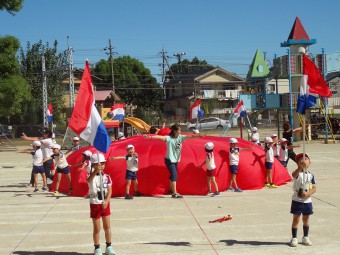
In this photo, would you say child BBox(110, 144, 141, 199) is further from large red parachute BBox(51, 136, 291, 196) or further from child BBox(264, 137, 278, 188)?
child BBox(264, 137, 278, 188)

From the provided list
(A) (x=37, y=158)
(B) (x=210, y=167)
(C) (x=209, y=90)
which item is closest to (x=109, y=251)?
(B) (x=210, y=167)

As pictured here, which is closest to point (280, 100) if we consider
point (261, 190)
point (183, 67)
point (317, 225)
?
point (261, 190)

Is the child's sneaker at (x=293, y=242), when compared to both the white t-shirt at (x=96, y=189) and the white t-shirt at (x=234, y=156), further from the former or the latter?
the white t-shirt at (x=234, y=156)

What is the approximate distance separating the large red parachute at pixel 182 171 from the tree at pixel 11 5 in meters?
21.7

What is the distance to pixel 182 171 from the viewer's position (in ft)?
39.8

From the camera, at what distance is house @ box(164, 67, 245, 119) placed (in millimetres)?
68500

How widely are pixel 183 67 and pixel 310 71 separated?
85016 mm

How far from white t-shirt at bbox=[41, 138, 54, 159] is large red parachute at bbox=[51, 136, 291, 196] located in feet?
2.32

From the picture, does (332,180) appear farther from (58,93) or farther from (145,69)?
(145,69)

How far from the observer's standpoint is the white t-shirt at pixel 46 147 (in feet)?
42.3

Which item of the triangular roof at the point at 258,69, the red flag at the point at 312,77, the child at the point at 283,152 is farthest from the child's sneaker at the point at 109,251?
the triangular roof at the point at 258,69

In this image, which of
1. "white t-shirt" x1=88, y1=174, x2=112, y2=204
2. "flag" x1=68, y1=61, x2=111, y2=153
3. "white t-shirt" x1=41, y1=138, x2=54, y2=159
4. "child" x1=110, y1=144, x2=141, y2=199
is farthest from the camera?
"white t-shirt" x1=41, y1=138, x2=54, y2=159

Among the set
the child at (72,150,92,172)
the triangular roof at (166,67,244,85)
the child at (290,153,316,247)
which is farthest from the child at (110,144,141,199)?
the triangular roof at (166,67,244,85)

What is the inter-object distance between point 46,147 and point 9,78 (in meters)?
22.1
